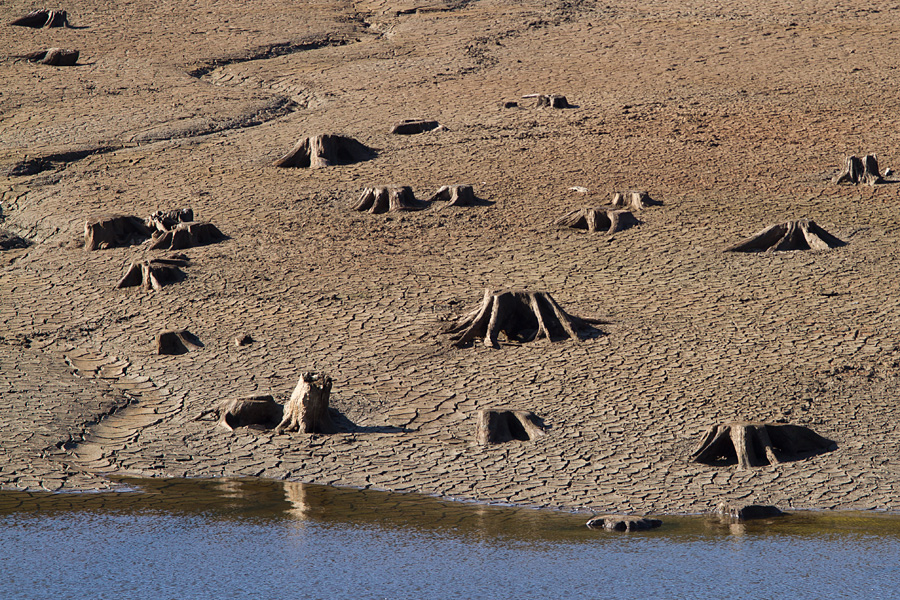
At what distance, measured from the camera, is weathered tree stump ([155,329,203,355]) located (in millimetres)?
9719

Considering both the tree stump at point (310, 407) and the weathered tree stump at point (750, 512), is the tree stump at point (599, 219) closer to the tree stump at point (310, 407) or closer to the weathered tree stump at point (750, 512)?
the tree stump at point (310, 407)

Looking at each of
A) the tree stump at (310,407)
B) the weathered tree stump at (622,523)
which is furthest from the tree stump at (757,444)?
the tree stump at (310,407)

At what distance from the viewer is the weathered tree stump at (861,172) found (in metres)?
12.6

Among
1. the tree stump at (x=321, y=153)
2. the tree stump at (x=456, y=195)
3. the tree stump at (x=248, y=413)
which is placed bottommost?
the tree stump at (x=248, y=413)

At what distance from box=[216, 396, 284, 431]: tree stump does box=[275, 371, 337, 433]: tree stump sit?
6.4 inches

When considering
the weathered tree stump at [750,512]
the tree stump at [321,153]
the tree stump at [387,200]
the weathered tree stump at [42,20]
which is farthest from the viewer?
the weathered tree stump at [42,20]

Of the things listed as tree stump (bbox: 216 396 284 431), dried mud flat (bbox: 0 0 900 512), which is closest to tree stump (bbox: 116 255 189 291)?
dried mud flat (bbox: 0 0 900 512)

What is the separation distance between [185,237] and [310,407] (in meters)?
4.75

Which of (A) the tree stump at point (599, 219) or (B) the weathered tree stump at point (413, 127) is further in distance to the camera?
(B) the weathered tree stump at point (413, 127)

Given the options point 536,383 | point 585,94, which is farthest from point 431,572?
point 585,94

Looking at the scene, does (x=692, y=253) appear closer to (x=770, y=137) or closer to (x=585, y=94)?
(x=770, y=137)

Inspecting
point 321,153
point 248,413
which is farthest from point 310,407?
point 321,153

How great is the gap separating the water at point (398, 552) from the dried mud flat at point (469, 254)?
1.63 feet

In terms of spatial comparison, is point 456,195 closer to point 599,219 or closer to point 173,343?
point 599,219
